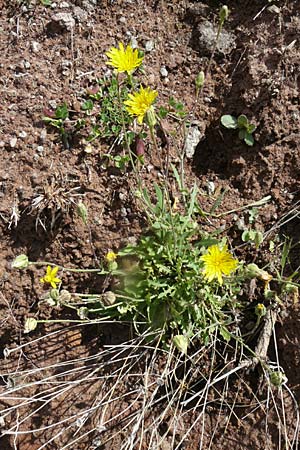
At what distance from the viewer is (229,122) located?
2.44m

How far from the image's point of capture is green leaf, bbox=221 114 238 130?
2.43 m

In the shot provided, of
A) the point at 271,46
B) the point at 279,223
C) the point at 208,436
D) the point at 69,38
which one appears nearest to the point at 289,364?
the point at 208,436

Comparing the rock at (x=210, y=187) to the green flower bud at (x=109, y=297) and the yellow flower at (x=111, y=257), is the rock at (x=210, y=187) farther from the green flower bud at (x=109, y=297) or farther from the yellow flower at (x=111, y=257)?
the green flower bud at (x=109, y=297)

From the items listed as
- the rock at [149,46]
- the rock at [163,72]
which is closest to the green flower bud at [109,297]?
the rock at [163,72]

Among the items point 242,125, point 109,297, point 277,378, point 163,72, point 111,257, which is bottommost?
point 277,378

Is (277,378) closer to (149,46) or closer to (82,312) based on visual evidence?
(82,312)

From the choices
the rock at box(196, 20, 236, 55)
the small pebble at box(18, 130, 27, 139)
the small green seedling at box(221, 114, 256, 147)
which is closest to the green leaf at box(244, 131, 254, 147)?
the small green seedling at box(221, 114, 256, 147)

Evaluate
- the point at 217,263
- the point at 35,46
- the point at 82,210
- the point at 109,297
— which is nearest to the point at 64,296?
the point at 109,297

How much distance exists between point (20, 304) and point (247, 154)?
1.22m

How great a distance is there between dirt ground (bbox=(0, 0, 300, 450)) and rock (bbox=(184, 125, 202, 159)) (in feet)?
0.12

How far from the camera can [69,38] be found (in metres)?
2.52

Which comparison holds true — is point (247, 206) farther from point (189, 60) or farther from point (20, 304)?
point (20, 304)

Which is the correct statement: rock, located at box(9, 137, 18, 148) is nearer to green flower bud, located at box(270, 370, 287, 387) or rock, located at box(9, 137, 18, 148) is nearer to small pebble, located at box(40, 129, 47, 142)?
small pebble, located at box(40, 129, 47, 142)

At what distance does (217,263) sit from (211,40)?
117 cm
